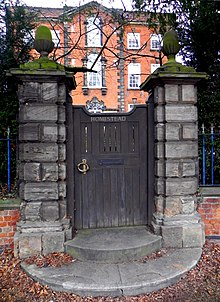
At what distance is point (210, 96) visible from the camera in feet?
20.2

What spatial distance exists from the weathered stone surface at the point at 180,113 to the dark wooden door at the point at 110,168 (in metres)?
0.49

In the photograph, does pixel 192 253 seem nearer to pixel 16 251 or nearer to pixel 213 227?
pixel 213 227

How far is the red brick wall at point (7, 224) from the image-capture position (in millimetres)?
4285

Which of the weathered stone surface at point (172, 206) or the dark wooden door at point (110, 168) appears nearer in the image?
the weathered stone surface at point (172, 206)

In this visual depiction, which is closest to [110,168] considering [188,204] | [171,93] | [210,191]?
[188,204]

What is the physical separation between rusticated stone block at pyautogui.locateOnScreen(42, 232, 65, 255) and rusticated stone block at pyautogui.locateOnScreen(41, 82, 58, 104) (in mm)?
2063

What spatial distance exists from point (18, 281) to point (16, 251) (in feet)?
1.82

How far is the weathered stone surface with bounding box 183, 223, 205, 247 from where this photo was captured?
168 inches

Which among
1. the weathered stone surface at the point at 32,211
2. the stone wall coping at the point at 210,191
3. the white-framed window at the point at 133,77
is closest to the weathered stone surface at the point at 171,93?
the stone wall coping at the point at 210,191

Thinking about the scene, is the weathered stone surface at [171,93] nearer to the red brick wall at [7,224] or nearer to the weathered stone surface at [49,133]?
the weathered stone surface at [49,133]

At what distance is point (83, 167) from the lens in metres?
4.50

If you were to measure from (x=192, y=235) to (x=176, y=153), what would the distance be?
1.37m

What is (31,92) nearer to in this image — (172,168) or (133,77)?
(172,168)

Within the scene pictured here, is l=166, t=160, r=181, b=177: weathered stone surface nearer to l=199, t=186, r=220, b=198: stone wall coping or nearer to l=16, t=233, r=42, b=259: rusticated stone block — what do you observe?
l=199, t=186, r=220, b=198: stone wall coping
